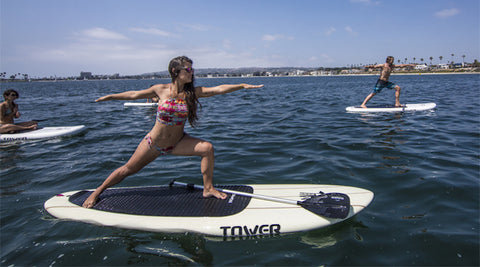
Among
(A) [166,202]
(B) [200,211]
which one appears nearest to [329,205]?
(B) [200,211]

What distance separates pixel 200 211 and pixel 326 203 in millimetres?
1911

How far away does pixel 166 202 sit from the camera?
4719 mm

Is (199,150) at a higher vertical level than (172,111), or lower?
lower

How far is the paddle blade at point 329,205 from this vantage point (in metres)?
4.03

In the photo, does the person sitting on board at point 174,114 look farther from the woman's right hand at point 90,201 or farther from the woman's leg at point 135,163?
the woman's right hand at point 90,201

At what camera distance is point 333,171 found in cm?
637

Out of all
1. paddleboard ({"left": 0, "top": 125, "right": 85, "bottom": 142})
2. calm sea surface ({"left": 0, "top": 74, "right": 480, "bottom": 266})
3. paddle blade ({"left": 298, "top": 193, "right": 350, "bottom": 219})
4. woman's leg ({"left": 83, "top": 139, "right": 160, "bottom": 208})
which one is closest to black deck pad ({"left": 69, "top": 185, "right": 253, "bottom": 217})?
woman's leg ({"left": 83, "top": 139, "right": 160, "bottom": 208})

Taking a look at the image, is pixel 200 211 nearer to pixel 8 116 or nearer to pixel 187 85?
pixel 187 85

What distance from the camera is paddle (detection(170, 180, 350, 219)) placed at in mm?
4039

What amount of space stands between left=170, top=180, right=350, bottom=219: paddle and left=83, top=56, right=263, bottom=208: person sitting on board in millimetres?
1135

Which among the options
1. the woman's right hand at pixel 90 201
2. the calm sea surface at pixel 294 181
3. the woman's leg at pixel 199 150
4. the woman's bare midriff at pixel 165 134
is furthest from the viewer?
the woman's right hand at pixel 90 201

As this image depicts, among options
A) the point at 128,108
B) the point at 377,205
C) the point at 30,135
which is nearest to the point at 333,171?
the point at 377,205

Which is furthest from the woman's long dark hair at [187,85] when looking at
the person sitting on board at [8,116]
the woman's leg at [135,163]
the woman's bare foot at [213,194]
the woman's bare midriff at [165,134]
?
the person sitting on board at [8,116]

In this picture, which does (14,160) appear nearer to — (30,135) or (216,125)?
(30,135)
